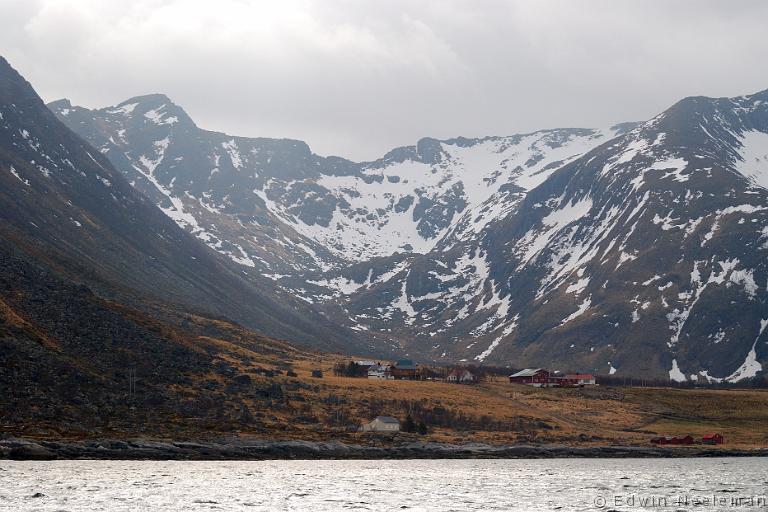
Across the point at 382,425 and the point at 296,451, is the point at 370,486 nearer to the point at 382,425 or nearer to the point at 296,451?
the point at 296,451

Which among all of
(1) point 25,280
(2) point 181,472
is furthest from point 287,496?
(1) point 25,280

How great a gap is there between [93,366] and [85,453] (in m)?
35.4

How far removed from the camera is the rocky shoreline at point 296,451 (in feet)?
398

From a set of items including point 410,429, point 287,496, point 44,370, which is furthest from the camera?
point 410,429

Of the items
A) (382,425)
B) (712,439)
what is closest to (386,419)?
(382,425)

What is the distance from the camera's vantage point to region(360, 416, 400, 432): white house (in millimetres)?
170500

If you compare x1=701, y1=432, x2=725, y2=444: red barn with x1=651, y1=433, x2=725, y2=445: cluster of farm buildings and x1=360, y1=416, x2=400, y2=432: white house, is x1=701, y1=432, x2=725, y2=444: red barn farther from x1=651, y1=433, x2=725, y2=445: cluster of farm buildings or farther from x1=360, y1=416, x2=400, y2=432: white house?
x1=360, y1=416, x2=400, y2=432: white house

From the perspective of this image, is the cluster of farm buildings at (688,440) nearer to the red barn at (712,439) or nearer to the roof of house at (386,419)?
the red barn at (712,439)

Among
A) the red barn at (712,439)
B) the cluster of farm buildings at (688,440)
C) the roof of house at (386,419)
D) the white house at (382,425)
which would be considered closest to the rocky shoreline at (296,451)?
the cluster of farm buildings at (688,440)

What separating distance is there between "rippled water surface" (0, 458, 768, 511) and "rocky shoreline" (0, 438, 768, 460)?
17.4 feet

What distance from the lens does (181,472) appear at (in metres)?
111

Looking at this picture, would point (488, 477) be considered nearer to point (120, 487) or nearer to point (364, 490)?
point (364, 490)

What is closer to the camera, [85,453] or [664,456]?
[85,453]

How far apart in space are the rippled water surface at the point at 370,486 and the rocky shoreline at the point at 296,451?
531 centimetres
